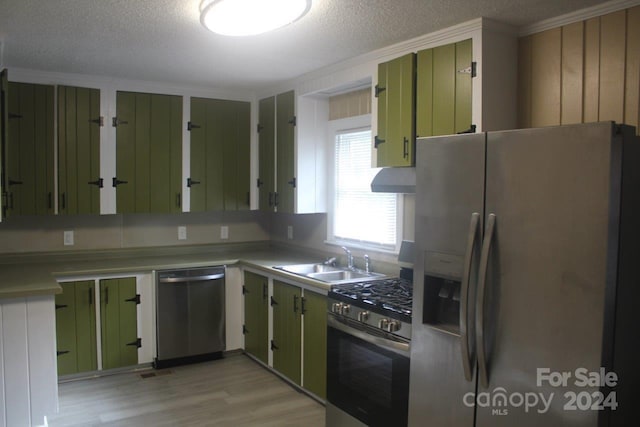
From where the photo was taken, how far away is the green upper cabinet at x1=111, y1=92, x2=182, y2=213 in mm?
4512

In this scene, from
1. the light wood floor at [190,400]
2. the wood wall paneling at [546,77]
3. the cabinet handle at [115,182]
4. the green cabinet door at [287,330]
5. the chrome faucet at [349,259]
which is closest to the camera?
the wood wall paneling at [546,77]

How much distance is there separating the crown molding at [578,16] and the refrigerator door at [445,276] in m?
1.05

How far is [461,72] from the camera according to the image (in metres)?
2.87

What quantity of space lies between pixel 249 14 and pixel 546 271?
5.79ft

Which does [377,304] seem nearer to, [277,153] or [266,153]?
[277,153]

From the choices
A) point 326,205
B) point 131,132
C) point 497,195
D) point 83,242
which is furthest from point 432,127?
point 83,242

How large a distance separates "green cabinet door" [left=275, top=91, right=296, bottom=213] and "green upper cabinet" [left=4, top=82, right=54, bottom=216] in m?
1.87

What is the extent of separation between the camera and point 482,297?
2.04m

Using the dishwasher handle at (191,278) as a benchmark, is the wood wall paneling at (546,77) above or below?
above

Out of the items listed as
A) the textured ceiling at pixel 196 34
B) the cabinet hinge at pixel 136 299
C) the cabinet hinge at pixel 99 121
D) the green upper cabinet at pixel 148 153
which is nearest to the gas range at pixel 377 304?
the textured ceiling at pixel 196 34

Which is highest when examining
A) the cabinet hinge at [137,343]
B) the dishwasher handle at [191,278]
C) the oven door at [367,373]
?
the dishwasher handle at [191,278]

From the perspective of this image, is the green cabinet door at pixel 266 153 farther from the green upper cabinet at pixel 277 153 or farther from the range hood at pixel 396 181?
the range hood at pixel 396 181

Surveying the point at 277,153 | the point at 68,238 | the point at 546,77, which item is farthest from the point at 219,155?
the point at 546,77

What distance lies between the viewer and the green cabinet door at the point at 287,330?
3.80m
